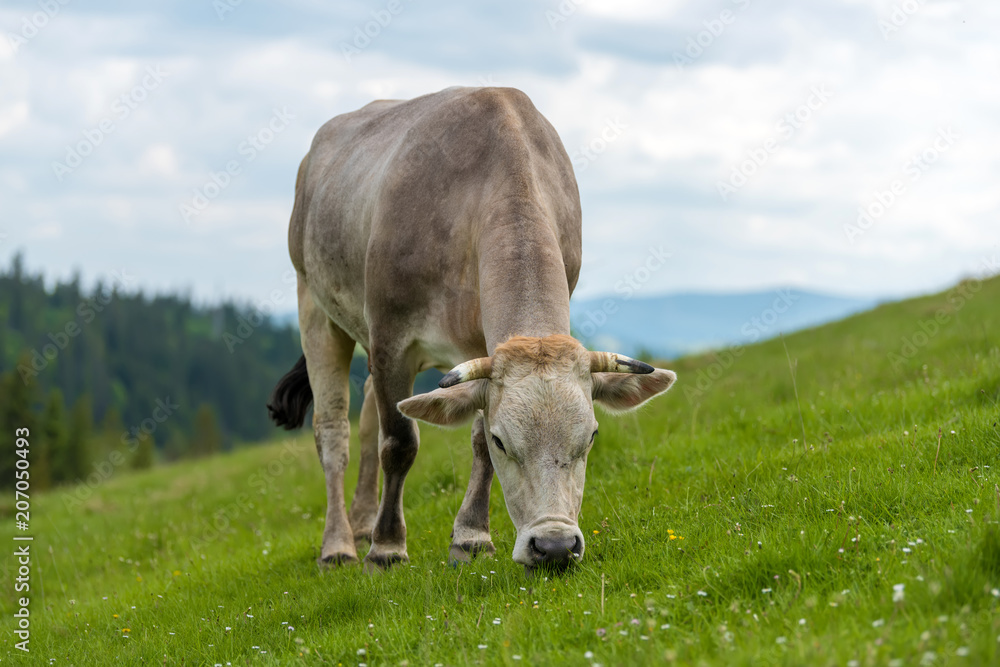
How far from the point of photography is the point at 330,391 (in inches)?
349

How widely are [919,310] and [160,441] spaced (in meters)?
146

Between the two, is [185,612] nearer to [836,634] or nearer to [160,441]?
[836,634]

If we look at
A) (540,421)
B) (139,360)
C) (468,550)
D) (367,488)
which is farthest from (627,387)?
(139,360)

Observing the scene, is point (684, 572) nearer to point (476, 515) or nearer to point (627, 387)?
point (627, 387)

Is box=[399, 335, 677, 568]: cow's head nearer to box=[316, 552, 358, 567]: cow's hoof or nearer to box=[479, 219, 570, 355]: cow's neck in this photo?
box=[479, 219, 570, 355]: cow's neck

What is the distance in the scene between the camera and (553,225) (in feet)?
20.8

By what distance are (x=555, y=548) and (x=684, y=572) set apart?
68 centimetres

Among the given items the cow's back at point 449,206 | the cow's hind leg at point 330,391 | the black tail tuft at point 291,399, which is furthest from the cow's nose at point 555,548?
the black tail tuft at point 291,399

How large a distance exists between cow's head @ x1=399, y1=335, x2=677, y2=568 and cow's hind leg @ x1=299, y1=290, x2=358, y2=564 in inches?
117

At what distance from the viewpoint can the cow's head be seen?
4.91 metres

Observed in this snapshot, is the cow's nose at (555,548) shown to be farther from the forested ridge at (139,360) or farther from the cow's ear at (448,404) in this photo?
the forested ridge at (139,360)

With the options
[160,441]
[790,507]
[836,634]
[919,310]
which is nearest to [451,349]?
[790,507]

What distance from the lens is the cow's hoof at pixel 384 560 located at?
670 cm

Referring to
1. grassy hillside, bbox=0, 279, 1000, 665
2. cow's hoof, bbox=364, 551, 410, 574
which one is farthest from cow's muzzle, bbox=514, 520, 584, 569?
cow's hoof, bbox=364, 551, 410, 574
